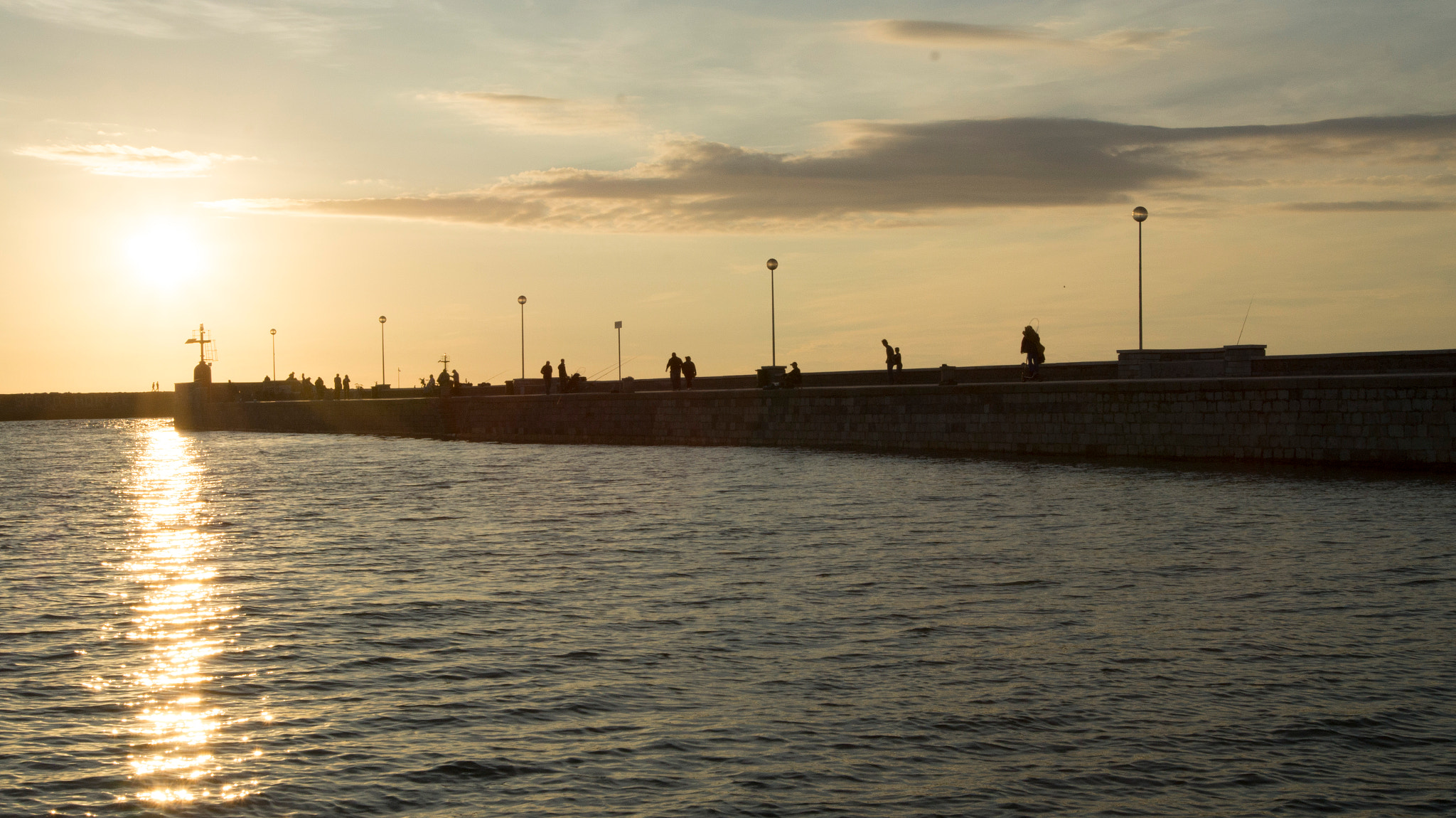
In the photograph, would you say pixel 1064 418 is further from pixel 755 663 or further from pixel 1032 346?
pixel 755 663

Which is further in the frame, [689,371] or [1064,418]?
[689,371]

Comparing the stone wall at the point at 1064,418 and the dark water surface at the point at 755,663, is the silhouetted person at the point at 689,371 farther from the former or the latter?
the dark water surface at the point at 755,663

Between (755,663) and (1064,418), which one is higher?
(1064,418)

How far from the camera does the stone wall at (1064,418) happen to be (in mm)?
25375

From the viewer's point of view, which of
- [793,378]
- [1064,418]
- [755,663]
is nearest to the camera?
[755,663]

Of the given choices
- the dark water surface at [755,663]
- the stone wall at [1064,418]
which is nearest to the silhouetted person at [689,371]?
the stone wall at [1064,418]

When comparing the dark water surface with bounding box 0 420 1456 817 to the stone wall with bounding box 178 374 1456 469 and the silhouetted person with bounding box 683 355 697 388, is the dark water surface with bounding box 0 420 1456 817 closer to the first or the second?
the stone wall with bounding box 178 374 1456 469

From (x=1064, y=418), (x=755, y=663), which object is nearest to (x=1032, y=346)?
(x=1064, y=418)

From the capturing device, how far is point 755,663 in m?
10.1

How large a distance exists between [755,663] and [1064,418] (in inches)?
933

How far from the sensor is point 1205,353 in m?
35.3

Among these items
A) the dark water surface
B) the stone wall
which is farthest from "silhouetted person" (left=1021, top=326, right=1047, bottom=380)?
the dark water surface

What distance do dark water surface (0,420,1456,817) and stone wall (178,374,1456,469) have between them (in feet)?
13.0

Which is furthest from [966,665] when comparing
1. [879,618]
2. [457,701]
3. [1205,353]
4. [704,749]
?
→ [1205,353]
